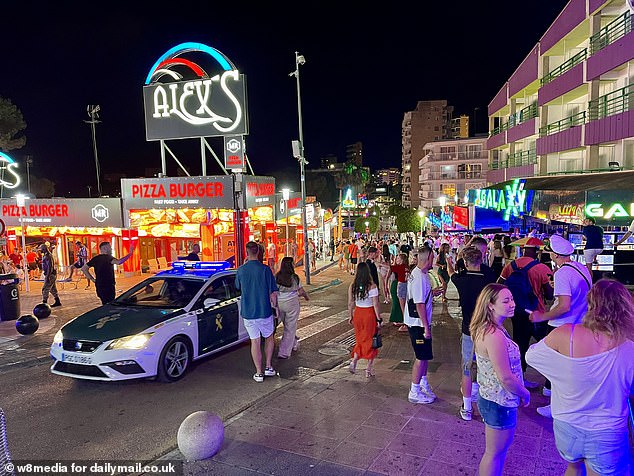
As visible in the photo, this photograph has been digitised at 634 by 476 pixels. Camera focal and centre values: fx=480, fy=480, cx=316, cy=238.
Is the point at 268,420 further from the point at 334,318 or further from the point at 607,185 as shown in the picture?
the point at 607,185

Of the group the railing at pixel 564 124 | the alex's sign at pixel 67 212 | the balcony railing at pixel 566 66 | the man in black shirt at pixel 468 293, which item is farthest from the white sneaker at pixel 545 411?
the balcony railing at pixel 566 66

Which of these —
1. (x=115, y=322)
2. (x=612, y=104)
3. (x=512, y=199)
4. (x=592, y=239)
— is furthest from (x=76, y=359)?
(x=612, y=104)

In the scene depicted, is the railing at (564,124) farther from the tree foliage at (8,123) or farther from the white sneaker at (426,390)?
the tree foliage at (8,123)

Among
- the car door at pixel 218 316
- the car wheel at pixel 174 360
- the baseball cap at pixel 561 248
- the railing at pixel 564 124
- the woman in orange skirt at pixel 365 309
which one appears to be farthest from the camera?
the railing at pixel 564 124

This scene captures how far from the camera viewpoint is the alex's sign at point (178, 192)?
1841cm

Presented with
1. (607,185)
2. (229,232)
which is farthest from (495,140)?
(607,185)

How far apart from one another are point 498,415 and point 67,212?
21611 mm

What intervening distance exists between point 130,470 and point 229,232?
17.4 meters

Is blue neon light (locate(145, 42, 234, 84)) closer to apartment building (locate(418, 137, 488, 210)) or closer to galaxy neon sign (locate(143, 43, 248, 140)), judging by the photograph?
galaxy neon sign (locate(143, 43, 248, 140))

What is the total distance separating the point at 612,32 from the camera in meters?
19.9

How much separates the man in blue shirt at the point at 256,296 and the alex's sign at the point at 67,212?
15.3 metres

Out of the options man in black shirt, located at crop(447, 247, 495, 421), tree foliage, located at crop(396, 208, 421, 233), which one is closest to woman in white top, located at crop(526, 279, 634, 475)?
man in black shirt, located at crop(447, 247, 495, 421)

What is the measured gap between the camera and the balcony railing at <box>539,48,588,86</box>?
2210cm

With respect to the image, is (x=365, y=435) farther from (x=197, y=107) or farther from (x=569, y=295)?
(x=197, y=107)
